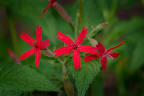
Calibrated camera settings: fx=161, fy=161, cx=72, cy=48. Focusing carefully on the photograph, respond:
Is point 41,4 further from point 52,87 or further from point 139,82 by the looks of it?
point 139,82

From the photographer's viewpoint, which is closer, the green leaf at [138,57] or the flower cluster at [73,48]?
the flower cluster at [73,48]

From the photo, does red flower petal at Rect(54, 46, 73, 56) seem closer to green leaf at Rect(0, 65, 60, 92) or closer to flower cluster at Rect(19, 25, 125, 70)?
flower cluster at Rect(19, 25, 125, 70)

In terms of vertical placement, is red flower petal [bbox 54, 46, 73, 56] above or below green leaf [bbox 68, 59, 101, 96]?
above

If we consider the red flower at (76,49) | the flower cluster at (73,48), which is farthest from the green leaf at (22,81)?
the red flower at (76,49)

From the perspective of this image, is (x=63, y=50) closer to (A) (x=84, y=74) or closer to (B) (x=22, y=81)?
(A) (x=84, y=74)

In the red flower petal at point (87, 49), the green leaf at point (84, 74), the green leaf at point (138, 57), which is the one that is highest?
the green leaf at point (138, 57)

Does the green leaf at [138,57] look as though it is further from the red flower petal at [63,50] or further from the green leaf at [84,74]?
the red flower petal at [63,50]

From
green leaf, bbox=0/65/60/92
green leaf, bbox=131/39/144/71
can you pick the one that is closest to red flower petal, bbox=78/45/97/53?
green leaf, bbox=0/65/60/92
